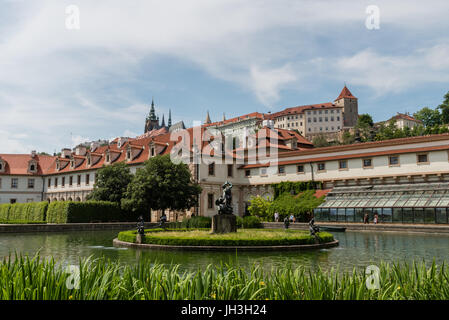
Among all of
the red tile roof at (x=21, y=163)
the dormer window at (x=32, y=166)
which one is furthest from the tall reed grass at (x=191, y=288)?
the dormer window at (x=32, y=166)

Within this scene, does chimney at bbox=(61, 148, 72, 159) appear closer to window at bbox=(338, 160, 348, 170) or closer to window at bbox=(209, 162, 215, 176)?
window at bbox=(209, 162, 215, 176)

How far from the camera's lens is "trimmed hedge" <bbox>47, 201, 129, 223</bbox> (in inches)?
1631

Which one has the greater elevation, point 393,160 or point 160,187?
point 393,160

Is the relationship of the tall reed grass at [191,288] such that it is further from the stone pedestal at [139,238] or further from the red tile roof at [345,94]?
the red tile roof at [345,94]

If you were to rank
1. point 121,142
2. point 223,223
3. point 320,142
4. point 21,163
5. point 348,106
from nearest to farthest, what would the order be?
point 223,223 < point 121,142 < point 21,163 < point 320,142 < point 348,106

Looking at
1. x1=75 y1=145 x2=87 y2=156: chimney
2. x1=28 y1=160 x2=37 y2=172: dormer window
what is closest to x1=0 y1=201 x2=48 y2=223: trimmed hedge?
x1=28 y1=160 x2=37 y2=172: dormer window

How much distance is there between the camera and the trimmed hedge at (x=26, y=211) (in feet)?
146

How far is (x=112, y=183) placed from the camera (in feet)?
157

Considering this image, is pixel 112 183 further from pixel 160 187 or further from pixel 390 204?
pixel 390 204

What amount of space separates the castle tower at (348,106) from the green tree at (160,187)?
113 meters

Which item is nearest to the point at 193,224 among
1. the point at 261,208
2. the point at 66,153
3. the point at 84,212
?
the point at 261,208

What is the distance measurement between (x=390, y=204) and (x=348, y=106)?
Result: 115 meters

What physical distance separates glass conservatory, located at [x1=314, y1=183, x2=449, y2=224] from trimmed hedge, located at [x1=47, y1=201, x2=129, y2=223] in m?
24.0
